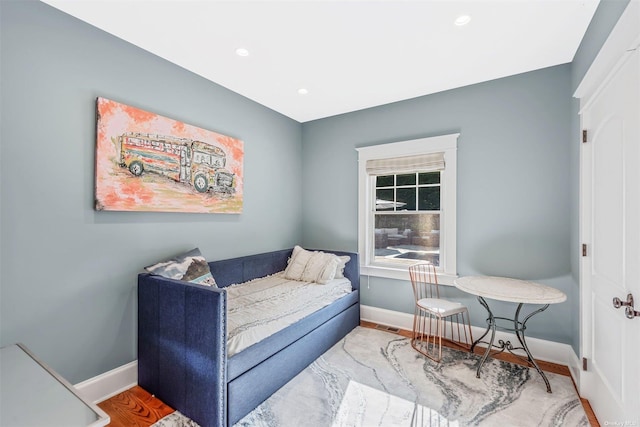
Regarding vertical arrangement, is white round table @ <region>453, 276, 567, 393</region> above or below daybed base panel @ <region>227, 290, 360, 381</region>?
above

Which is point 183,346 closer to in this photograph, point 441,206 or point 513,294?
point 513,294

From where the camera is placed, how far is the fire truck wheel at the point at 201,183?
2.68 meters

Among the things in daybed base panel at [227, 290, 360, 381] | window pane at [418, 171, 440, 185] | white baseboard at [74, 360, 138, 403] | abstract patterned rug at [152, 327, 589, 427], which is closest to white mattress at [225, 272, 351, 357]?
daybed base panel at [227, 290, 360, 381]

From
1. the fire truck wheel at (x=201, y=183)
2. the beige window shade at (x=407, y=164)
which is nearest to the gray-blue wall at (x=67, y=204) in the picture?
the fire truck wheel at (x=201, y=183)

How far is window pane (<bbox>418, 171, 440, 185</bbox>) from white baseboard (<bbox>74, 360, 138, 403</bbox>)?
129 inches

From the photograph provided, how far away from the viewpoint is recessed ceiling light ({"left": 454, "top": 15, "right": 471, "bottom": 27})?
1.96m

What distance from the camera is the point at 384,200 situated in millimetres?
3645

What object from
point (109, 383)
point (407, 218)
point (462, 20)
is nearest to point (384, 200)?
point (407, 218)

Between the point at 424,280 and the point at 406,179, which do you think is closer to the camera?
the point at 424,280

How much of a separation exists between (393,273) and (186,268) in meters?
2.27

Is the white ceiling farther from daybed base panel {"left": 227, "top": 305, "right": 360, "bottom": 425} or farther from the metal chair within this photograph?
daybed base panel {"left": 227, "top": 305, "right": 360, "bottom": 425}

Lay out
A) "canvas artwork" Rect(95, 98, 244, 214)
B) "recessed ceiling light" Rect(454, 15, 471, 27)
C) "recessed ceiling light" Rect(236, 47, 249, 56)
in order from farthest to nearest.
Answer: "recessed ceiling light" Rect(236, 47, 249, 56)
"canvas artwork" Rect(95, 98, 244, 214)
"recessed ceiling light" Rect(454, 15, 471, 27)

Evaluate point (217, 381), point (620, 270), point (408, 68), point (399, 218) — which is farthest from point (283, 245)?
point (620, 270)

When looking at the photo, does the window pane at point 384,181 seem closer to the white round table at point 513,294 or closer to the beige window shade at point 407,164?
the beige window shade at point 407,164
